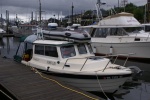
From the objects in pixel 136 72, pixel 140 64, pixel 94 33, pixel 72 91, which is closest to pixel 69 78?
pixel 72 91

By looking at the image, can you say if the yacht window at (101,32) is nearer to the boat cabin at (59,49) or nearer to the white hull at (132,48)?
the white hull at (132,48)

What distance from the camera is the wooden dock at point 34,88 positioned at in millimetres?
8023

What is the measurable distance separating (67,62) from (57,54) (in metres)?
0.81

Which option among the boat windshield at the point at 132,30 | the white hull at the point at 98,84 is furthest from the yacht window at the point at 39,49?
the boat windshield at the point at 132,30

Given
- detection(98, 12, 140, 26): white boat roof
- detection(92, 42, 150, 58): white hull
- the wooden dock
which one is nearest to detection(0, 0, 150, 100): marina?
the wooden dock

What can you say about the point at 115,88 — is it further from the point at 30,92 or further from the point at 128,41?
the point at 128,41

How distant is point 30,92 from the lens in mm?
8422

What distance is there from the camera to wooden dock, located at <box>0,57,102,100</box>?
8023 millimetres

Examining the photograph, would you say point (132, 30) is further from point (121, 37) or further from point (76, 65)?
point (76, 65)

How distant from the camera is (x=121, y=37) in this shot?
19844 millimetres

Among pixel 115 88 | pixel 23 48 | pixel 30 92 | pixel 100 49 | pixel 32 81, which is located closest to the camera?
pixel 30 92

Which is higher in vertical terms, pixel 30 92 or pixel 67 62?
pixel 67 62

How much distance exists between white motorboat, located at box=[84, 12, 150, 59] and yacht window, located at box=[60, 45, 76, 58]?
841cm

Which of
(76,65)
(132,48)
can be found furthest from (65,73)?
(132,48)
